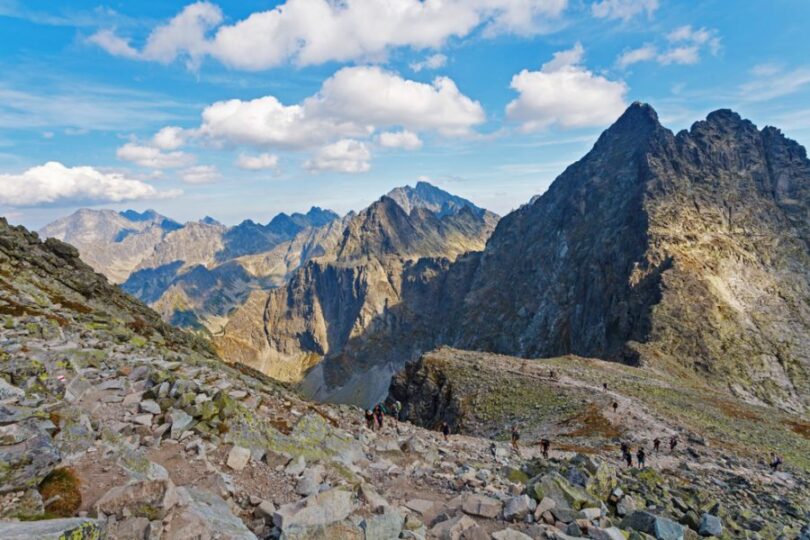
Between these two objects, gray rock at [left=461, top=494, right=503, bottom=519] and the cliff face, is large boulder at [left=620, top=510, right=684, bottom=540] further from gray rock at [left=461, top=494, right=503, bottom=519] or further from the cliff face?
the cliff face

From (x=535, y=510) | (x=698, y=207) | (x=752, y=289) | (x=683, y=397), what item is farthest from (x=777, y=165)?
(x=535, y=510)

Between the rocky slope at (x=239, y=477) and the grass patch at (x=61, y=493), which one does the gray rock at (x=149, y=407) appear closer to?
the rocky slope at (x=239, y=477)

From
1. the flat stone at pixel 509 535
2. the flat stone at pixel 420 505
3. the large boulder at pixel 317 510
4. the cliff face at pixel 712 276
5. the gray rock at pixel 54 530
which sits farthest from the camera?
the cliff face at pixel 712 276

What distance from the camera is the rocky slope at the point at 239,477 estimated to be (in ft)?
34.9

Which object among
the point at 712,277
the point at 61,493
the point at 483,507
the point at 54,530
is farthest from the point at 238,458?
the point at 712,277

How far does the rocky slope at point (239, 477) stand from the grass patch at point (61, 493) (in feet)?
0.11

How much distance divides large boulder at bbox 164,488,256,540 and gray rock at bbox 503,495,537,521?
8.23m

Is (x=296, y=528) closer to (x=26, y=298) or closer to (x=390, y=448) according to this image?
(x=390, y=448)

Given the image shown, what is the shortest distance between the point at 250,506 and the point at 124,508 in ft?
11.8

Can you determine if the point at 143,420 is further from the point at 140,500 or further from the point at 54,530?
the point at 54,530

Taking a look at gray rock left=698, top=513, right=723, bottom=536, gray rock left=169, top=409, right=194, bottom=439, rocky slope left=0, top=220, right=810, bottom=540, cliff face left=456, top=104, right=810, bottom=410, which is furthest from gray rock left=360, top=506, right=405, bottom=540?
cliff face left=456, top=104, right=810, bottom=410

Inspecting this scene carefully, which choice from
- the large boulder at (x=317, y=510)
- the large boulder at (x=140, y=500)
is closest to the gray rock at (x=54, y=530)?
the large boulder at (x=140, y=500)

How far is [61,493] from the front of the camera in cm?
1071

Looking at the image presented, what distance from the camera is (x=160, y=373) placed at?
20141mm
